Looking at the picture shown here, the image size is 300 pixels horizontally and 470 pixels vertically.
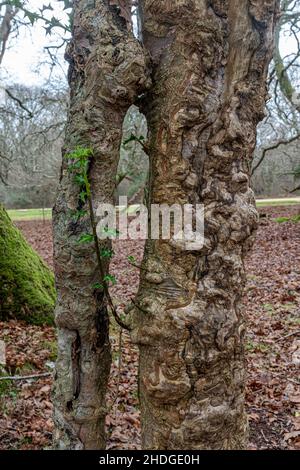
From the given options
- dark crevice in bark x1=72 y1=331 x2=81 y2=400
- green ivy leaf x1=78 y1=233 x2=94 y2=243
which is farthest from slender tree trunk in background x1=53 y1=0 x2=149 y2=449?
green ivy leaf x1=78 y1=233 x2=94 y2=243

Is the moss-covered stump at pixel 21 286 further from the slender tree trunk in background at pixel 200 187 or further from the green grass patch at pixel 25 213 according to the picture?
the green grass patch at pixel 25 213

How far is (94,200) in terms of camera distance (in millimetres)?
1882

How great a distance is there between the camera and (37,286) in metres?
4.58

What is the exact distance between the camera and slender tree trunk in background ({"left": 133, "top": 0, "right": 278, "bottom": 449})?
178 cm

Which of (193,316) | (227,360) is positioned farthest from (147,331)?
(227,360)

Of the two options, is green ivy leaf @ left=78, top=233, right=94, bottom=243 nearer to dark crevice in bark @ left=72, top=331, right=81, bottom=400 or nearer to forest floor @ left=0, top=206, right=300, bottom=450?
dark crevice in bark @ left=72, top=331, right=81, bottom=400

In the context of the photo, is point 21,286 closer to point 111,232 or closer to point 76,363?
point 76,363

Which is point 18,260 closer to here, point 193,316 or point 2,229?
point 2,229

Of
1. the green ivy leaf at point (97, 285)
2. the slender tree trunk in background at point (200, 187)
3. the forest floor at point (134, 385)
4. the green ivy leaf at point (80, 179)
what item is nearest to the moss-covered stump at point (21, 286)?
the forest floor at point (134, 385)

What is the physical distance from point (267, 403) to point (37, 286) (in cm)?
270

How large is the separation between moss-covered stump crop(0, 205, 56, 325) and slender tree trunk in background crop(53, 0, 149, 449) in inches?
98.3

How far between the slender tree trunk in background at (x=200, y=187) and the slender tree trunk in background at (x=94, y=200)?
0.18 metres

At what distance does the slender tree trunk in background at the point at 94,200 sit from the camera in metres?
1.77
